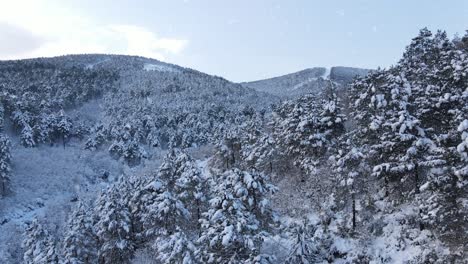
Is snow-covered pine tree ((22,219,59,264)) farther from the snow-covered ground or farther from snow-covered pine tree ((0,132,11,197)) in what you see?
snow-covered pine tree ((0,132,11,197))

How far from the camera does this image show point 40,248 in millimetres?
41688

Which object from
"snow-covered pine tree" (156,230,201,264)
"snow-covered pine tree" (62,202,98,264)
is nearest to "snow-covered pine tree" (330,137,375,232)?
"snow-covered pine tree" (156,230,201,264)

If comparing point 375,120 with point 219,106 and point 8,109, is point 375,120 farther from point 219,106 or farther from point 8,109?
point 219,106

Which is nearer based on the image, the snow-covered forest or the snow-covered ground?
the snow-covered forest

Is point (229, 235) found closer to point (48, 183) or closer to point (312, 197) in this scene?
point (312, 197)

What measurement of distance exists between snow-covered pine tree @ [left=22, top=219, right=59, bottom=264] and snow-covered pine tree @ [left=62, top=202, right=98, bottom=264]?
136cm

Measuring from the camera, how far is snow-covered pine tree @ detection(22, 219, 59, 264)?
123 feet

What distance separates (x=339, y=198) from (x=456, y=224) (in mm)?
16090

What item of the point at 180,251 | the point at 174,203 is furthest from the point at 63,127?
the point at 180,251

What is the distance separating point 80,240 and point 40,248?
4495 mm

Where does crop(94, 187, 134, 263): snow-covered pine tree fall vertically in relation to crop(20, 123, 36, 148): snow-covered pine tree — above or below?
below

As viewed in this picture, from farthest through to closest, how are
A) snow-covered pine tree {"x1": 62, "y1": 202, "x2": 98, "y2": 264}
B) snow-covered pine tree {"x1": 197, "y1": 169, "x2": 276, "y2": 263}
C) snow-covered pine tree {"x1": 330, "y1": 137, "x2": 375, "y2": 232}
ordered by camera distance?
1. snow-covered pine tree {"x1": 62, "y1": 202, "x2": 98, "y2": 264}
2. snow-covered pine tree {"x1": 330, "y1": 137, "x2": 375, "y2": 232}
3. snow-covered pine tree {"x1": 197, "y1": 169, "x2": 276, "y2": 263}

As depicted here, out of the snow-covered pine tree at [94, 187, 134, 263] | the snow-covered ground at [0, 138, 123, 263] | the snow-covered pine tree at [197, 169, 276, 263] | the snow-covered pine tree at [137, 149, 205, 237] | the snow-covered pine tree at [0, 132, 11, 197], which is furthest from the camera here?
the snow-covered pine tree at [0, 132, 11, 197]

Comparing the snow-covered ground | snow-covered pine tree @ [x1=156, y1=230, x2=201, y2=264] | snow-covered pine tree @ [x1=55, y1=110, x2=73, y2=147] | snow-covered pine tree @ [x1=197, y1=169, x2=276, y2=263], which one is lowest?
the snow-covered ground
